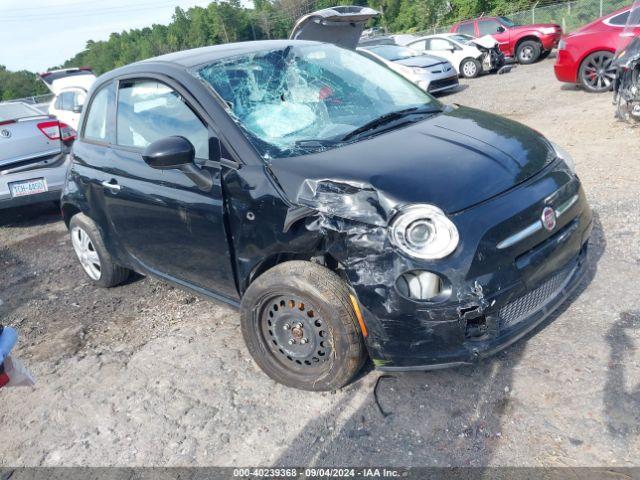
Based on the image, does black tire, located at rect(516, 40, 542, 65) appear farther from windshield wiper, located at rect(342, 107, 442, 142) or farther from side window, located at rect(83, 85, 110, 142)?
side window, located at rect(83, 85, 110, 142)

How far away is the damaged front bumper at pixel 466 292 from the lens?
244cm

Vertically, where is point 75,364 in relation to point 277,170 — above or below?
below

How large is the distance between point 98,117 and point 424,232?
290 cm

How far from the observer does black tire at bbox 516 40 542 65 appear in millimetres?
16812

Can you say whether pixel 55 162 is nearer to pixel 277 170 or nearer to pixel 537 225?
pixel 277 170

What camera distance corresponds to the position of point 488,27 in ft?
59.7

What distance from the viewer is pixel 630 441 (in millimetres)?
2314

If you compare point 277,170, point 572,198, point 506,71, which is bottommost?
point 506,71

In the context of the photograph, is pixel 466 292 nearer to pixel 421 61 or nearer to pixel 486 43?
pixel 421 61

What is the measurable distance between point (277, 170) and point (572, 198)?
1.63 metres

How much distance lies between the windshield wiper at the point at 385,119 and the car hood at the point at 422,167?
4.5 inches

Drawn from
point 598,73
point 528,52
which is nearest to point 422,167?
point 598,73

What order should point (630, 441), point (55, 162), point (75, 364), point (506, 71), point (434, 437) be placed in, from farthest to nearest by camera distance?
point (506, 71) < point (55, 162) < point (75, 364) < point (434, 437) < point (630, 441)

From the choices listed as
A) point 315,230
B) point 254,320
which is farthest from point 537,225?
point 254,320
